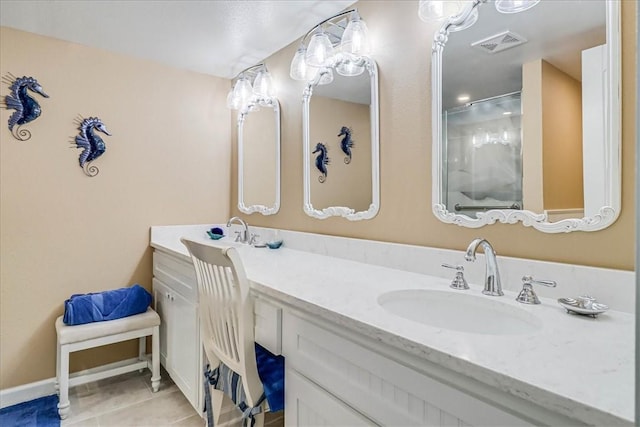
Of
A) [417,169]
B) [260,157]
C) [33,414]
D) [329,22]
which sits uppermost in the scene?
[329,22]

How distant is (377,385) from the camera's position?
869 mm

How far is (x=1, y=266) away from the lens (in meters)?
2.10

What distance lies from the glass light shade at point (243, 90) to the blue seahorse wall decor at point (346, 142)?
1.04m

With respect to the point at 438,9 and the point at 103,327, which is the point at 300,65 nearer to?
the point at 438,9

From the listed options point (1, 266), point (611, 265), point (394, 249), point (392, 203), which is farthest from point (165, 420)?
point (611, 265)

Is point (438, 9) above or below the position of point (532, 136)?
above

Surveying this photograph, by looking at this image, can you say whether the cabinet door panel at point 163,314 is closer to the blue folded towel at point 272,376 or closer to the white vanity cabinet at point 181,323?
the white vanity cabinet at point 181,323

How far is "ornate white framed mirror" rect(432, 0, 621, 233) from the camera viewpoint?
3.34 ft

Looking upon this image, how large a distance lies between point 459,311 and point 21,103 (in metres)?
2.64

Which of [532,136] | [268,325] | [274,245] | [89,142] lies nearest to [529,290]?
[532,136]

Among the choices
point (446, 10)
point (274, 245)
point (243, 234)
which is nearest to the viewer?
point (446, 10)

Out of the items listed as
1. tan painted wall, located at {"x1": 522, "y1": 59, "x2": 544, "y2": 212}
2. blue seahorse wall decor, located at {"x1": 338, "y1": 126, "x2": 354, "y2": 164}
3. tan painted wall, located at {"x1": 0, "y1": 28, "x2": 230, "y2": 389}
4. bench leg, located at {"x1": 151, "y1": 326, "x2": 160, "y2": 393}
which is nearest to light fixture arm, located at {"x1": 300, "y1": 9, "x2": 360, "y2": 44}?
blue seahorse wall decor, located at {"x1": 338, "y1": 126, "x2": 354, "y2": 164}

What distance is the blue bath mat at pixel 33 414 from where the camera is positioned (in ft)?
6.25

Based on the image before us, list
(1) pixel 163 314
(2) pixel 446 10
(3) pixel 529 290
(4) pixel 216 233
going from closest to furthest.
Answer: (3) pixel 529 290, (2) pixel 446 10, (1) pixel 163 314, (4) pixel 216 233
